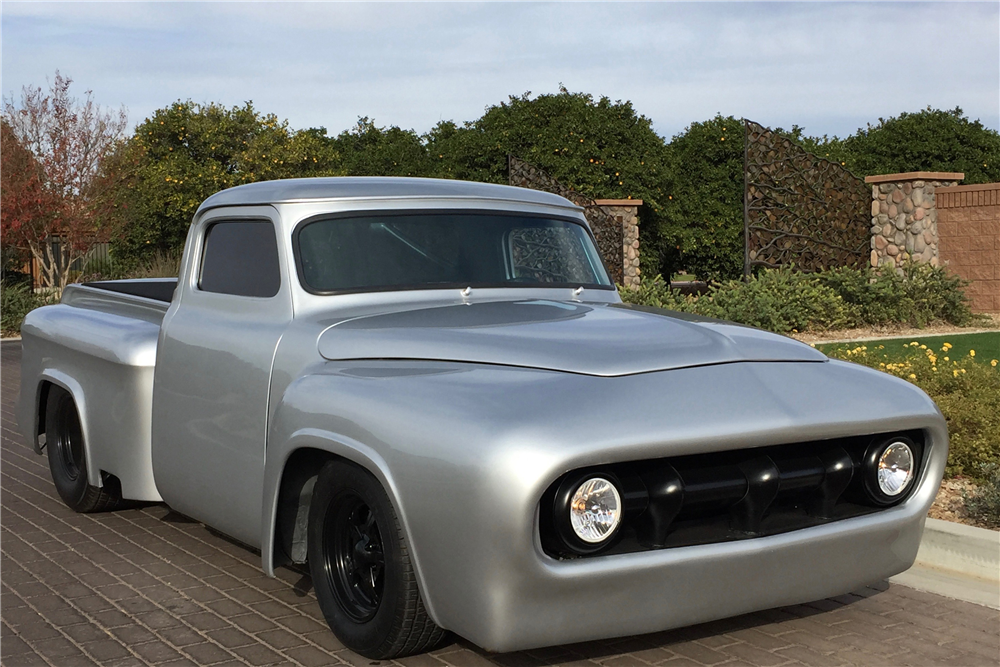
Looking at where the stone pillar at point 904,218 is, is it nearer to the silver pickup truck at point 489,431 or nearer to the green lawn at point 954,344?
the green lawn at point 954,344

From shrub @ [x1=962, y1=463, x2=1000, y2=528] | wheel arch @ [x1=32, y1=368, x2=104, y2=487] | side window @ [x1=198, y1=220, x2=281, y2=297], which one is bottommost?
shrub @ [x1=962, y1=463, x2=1000, y2=528]

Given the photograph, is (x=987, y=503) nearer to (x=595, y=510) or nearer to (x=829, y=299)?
(x=595, y=510)

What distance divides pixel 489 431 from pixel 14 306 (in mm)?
20365

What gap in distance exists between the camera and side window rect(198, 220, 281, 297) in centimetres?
457

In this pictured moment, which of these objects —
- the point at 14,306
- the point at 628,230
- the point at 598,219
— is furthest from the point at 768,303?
the point at 14,306

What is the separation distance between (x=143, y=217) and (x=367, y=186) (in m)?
25.5

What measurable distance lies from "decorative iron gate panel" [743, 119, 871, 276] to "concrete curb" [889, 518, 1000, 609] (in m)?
10.0

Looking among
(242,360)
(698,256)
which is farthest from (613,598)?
(698,256)

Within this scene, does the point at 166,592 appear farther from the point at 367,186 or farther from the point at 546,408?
the point at 546,408

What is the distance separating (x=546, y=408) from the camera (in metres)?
3.14

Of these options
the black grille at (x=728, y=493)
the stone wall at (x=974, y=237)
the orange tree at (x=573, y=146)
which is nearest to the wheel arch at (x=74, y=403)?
the black grille at (x=728, y=493)

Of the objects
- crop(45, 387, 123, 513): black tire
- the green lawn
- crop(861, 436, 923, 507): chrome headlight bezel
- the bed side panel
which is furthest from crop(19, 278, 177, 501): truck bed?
the green lawn

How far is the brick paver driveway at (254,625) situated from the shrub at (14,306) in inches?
658

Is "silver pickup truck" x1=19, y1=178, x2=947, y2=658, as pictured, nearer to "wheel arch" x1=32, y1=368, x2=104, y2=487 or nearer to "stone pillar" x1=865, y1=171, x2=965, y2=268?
"wheel arch" x1=32, y1=368, x2=104, y2=487
